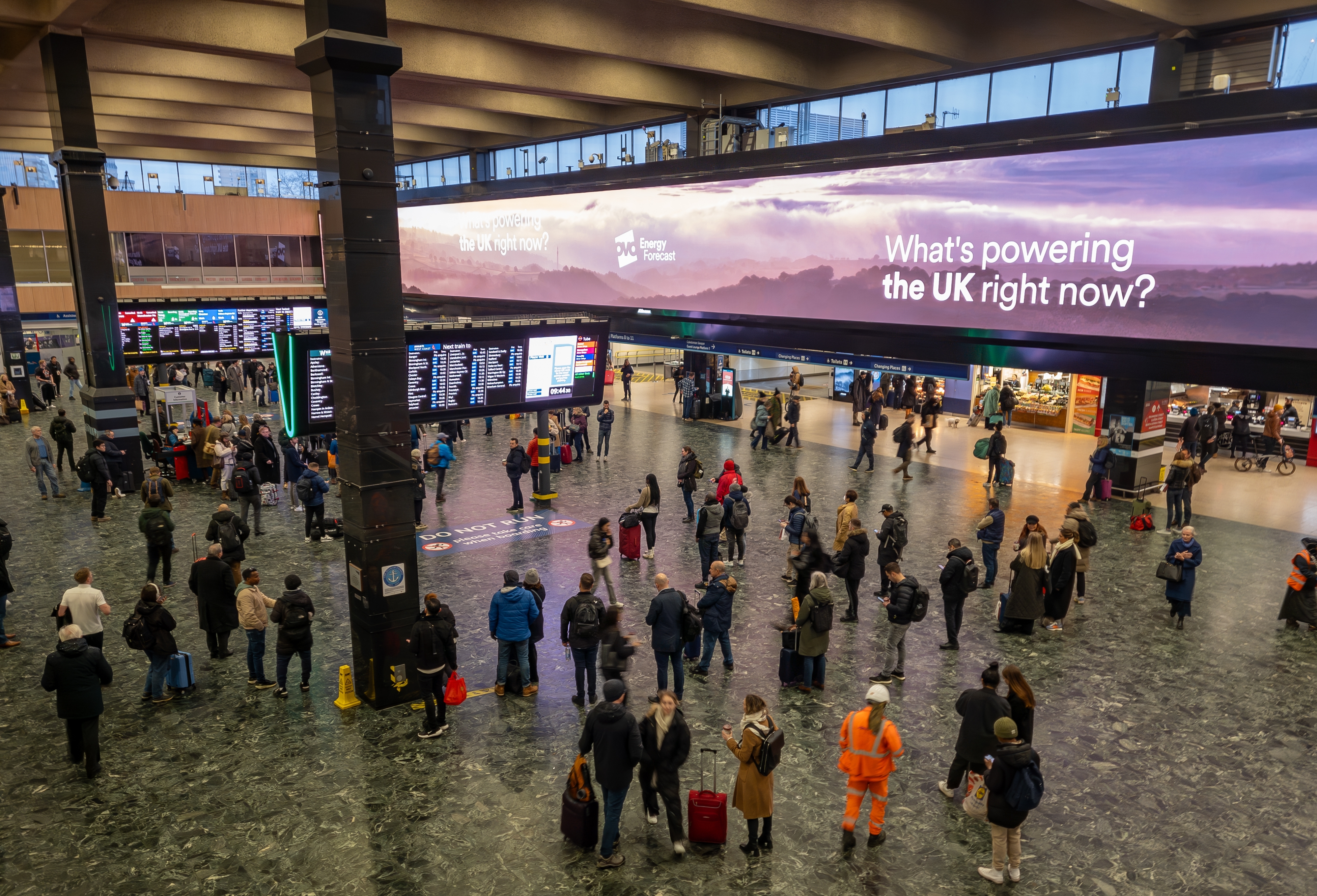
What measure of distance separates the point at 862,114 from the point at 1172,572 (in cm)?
1301

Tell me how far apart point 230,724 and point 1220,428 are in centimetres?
2441

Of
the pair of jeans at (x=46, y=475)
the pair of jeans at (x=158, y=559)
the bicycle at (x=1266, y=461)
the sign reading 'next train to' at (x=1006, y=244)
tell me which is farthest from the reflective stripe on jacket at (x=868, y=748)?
the bicycle at (x=1266, y=461)

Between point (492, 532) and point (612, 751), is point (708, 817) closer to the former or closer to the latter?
point (612, 751)

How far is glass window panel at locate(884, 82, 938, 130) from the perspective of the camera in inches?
734

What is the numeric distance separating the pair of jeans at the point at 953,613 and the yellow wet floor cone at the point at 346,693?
7.31m

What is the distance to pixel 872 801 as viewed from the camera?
23.4 ft

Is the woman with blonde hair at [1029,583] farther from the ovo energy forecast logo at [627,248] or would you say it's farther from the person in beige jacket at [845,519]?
the ovo energy forecast logo at [627,248]

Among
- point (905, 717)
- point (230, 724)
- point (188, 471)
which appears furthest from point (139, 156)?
point (905, 717)

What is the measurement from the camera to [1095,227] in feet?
43.5

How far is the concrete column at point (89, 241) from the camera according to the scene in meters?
16.7

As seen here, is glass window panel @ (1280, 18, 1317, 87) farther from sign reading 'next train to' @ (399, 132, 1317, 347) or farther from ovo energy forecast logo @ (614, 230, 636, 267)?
ovo energy forecast logo @ (614, 230, 636, 267)

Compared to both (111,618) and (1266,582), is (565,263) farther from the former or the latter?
(1266,582)

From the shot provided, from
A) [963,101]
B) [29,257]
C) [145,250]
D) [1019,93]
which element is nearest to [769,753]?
[1019,93]

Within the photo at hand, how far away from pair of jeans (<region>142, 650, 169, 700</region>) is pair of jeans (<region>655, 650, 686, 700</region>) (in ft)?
17.8
